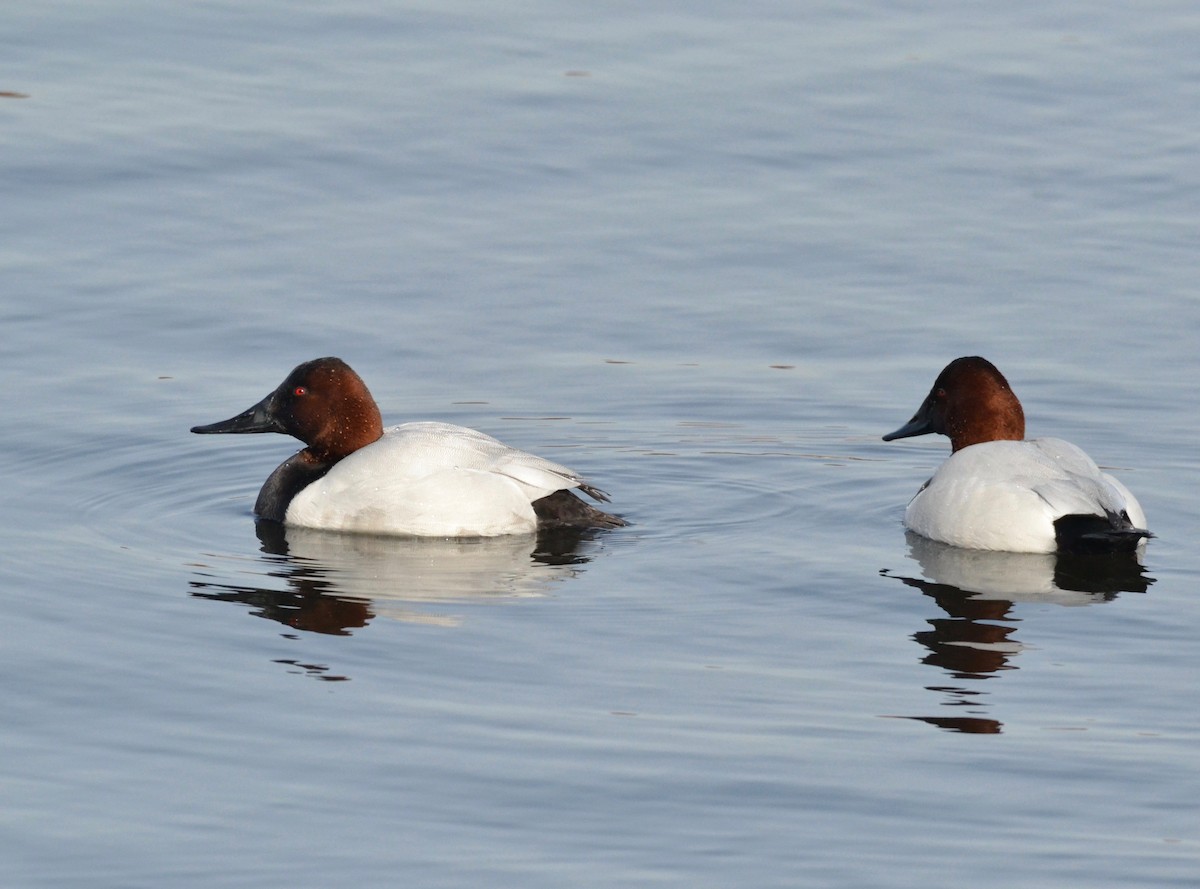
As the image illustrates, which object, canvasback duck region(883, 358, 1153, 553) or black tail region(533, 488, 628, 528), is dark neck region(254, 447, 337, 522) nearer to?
black tail region(533, 488, 628, 528)

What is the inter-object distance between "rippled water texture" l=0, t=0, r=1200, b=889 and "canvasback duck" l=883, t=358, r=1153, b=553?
17cm

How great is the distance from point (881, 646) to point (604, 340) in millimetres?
4637

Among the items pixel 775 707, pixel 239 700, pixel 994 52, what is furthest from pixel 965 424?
pixel 994 52

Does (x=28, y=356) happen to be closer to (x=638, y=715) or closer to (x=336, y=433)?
(x=336, y=433)

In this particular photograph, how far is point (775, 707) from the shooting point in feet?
22.9

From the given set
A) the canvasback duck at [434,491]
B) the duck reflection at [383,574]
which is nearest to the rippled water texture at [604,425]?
the duck reflection at [383,574]

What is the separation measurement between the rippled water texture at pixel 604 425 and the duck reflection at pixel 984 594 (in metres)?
0.04

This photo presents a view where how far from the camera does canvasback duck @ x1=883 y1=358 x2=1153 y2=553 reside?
892 cm

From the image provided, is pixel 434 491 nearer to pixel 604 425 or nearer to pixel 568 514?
pixel 568 514

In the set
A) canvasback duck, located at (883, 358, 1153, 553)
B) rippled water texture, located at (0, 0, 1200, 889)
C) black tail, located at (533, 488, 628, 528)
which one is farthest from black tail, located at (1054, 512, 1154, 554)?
black tail, located at (533, 488, 628, 528)

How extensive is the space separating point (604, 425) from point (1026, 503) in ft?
8.74

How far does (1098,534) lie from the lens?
8852 mm

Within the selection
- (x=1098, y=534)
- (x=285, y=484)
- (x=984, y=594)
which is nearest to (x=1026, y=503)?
(x=1098, y=534)

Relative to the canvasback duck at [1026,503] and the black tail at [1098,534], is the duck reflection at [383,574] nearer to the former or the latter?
the canvasback duck at [1026,503]
